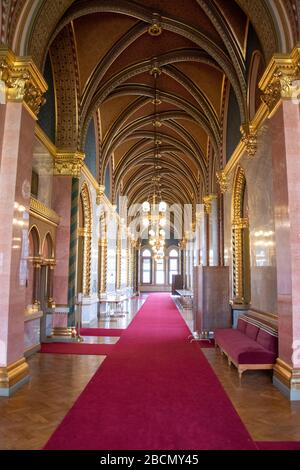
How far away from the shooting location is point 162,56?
369 inches

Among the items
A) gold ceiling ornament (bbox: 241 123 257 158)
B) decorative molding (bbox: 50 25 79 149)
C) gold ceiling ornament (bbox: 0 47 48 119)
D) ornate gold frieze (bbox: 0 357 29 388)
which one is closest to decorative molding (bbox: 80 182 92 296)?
decorative molding (bbox: 50 25 79 149)

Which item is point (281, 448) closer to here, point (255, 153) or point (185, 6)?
point (255, 153)

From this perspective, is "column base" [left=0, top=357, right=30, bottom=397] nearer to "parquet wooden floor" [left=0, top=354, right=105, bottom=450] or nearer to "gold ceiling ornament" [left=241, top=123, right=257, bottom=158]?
"parquet wooden floor" [left=0, top=354, right=105, bottom=450]

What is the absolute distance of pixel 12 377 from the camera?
14.9 feet

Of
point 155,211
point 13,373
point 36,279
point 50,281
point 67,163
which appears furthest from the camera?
point 155,211

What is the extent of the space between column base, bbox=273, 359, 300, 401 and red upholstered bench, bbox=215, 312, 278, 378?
0.28 m

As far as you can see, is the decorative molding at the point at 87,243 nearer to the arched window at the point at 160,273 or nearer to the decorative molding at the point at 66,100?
the decorative molding at the point at 66,100

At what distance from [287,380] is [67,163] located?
22.6 ft

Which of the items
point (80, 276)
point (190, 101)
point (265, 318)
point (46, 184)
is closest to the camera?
point (265, 318)

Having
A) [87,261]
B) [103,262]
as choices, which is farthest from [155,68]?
[103,262]

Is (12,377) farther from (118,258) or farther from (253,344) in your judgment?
(118,258)

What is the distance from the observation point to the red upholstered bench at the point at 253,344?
514 centimetres

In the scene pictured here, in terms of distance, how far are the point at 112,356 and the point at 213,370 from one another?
80.5 inches

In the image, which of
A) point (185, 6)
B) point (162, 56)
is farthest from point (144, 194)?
point (185, 6)
